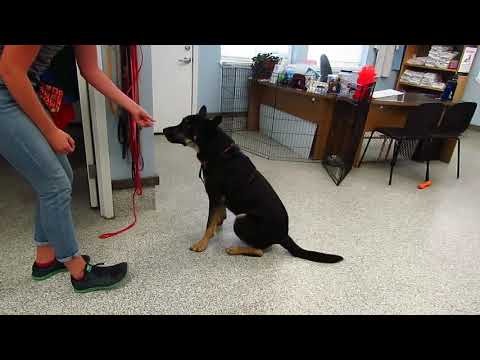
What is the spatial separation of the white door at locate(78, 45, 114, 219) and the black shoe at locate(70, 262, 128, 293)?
2.01 feet

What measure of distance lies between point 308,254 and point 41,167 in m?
1.37

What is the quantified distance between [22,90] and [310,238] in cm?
173

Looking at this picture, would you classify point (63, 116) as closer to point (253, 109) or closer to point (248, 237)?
point (248, 237)

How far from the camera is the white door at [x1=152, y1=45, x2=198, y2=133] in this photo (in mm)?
3824

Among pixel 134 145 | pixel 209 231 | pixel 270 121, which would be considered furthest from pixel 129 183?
pixel 270 121

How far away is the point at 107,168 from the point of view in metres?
1.88

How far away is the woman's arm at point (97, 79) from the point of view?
1.18m

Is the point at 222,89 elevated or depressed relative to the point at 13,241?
elevated

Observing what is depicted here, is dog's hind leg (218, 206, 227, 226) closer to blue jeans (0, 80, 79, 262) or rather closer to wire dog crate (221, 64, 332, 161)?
blue jeans (0, 80, 79, 262)

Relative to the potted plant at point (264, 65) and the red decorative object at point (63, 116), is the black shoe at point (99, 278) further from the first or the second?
the potted plant at point (264, 65)

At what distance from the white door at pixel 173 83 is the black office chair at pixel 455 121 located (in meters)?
2.88

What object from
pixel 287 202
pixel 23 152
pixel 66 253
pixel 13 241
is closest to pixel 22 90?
pixel 23 152

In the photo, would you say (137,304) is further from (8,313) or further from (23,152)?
(23,152)

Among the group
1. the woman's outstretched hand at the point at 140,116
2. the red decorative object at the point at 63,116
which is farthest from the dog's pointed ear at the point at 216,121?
the red decorative object at the point at 63,116
